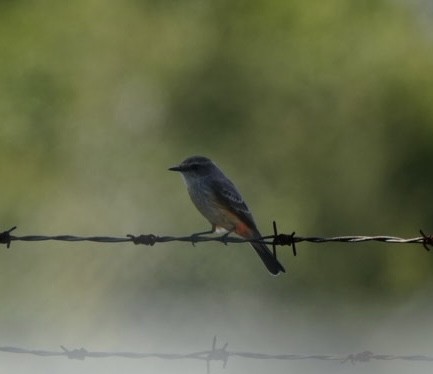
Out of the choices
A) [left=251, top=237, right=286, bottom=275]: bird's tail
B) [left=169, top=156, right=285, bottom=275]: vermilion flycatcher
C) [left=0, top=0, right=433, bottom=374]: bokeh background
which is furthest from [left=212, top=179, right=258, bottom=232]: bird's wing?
[left=0, top=0, right=433, bottom=374]: bokeh background

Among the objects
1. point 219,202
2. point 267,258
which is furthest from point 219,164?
point 267,258

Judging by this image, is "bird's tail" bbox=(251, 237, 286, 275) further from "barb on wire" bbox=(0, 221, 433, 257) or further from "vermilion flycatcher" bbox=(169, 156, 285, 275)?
"barb on wire" bbox=(0, 221, 433, 257)

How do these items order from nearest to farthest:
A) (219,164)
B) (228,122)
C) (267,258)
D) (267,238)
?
(267,238) < (267,258) < (219,164) < (228,122)

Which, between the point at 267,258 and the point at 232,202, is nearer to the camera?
the point at 267,258

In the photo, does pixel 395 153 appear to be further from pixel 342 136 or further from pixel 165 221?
pixel 165 221

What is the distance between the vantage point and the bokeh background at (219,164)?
21547 mm

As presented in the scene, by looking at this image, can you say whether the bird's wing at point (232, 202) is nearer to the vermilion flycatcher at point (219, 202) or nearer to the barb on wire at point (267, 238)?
the vermilion flycatcher at point (219, 202)

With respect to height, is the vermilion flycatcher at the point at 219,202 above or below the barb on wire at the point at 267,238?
above

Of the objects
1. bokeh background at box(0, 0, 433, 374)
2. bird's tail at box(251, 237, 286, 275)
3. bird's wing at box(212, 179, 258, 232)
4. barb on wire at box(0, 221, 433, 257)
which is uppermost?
bokeh background at box(0, 0, 433, 374)

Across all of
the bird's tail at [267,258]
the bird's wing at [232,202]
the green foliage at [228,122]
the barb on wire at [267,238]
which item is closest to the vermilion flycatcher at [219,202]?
the bird's wing at [232,202]

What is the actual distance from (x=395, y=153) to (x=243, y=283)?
4.36m

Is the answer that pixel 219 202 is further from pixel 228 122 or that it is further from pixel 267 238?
pixel 228 122

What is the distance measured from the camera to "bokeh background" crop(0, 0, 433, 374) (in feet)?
70.7

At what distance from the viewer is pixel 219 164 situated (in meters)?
23.5
